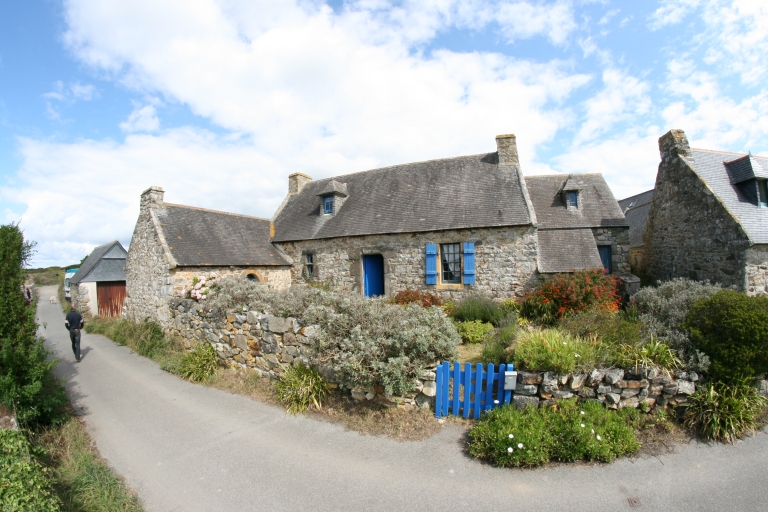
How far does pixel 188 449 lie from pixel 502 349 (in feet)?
19.2

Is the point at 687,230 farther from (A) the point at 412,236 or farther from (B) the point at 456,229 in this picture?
(A) the point at 412,236

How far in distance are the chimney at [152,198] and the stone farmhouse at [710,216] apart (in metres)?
Result: 19.2

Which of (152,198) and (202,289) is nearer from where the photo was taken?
(202,289)

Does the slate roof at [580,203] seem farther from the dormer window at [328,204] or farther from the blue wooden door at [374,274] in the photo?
the dormer window at [328,204]

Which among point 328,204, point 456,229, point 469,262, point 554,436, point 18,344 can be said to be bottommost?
point 554,436

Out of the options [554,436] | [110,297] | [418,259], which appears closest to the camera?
[554,436]

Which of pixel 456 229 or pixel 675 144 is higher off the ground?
pixel 675 144

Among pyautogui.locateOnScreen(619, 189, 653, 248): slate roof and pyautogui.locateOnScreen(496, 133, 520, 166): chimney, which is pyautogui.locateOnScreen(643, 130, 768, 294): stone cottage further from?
pyautogui.locateOnScreen(496, 133, 520, 166): chimney

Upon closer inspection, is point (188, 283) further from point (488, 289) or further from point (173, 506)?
point (488, 289)

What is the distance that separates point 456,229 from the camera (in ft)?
44.0

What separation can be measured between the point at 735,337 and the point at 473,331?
18.1ft

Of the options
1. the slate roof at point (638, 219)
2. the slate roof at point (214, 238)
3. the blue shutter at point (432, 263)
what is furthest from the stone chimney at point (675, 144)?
the slate roof at point (214, 238)

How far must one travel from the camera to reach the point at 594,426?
16.8ft

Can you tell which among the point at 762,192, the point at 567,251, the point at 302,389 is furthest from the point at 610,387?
the point at 762,192
